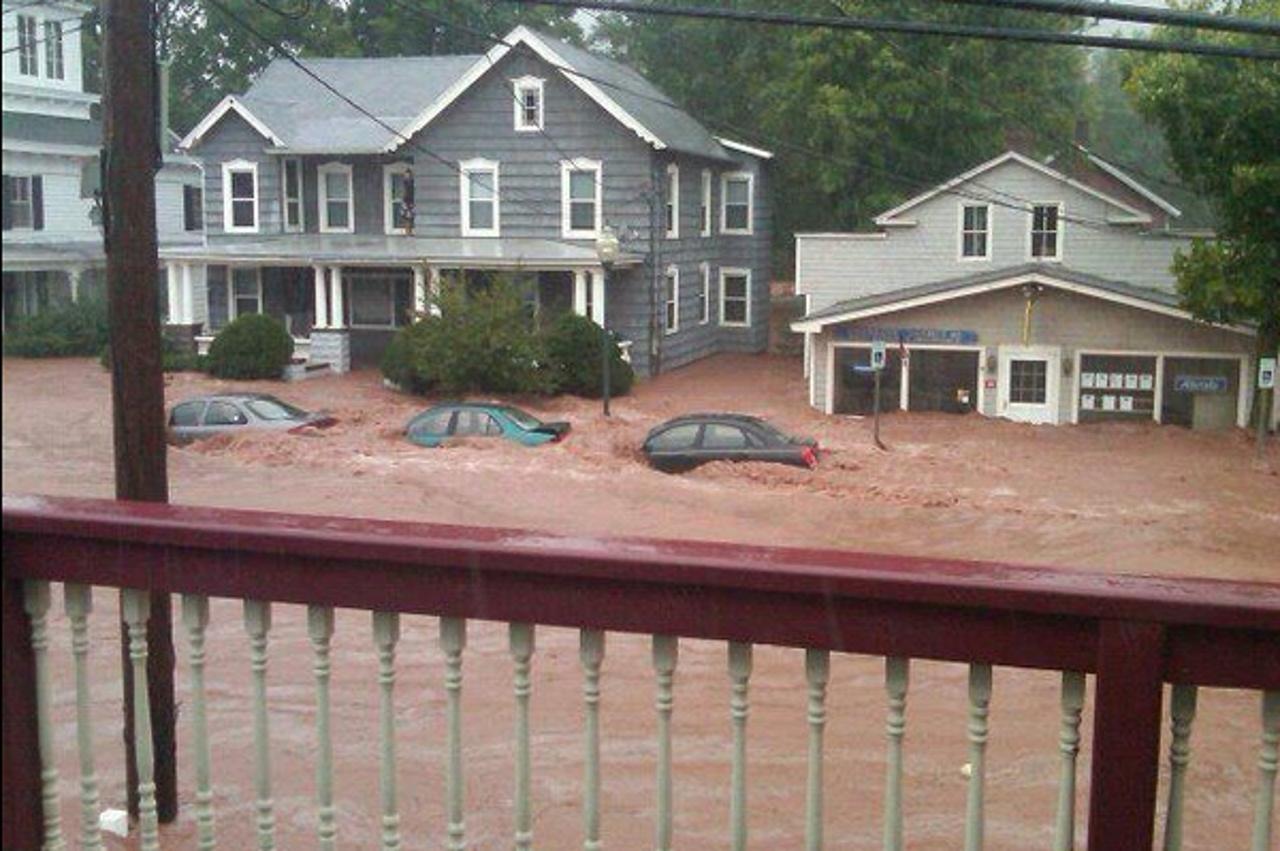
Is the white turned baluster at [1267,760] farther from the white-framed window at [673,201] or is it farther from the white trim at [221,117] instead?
the white-framed window at [673,201]

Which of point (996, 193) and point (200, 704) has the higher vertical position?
point (996, 193)

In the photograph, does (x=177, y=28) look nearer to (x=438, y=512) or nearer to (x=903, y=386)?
(x=438, y=512)

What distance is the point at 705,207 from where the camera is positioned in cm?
3453

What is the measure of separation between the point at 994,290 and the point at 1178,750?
82.6 feet

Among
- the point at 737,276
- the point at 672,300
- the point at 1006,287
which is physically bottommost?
the point at 672,300

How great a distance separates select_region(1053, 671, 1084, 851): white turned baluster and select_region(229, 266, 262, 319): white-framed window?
101ft

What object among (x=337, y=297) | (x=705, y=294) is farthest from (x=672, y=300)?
(x=337, y=297)

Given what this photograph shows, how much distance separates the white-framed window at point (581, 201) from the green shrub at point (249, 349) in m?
6.23

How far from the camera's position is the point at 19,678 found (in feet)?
9.29

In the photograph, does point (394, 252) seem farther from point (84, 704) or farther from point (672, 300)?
point (84, 704)

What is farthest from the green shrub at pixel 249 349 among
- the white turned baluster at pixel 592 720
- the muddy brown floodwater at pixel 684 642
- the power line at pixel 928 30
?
the white turned baluster at pixel 592 720

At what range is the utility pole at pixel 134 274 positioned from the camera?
5406 mm

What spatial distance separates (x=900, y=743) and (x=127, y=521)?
1435 mm

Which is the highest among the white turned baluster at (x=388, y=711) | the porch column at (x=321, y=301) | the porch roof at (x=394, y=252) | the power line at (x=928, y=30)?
the power line at (x=928, y=30)
